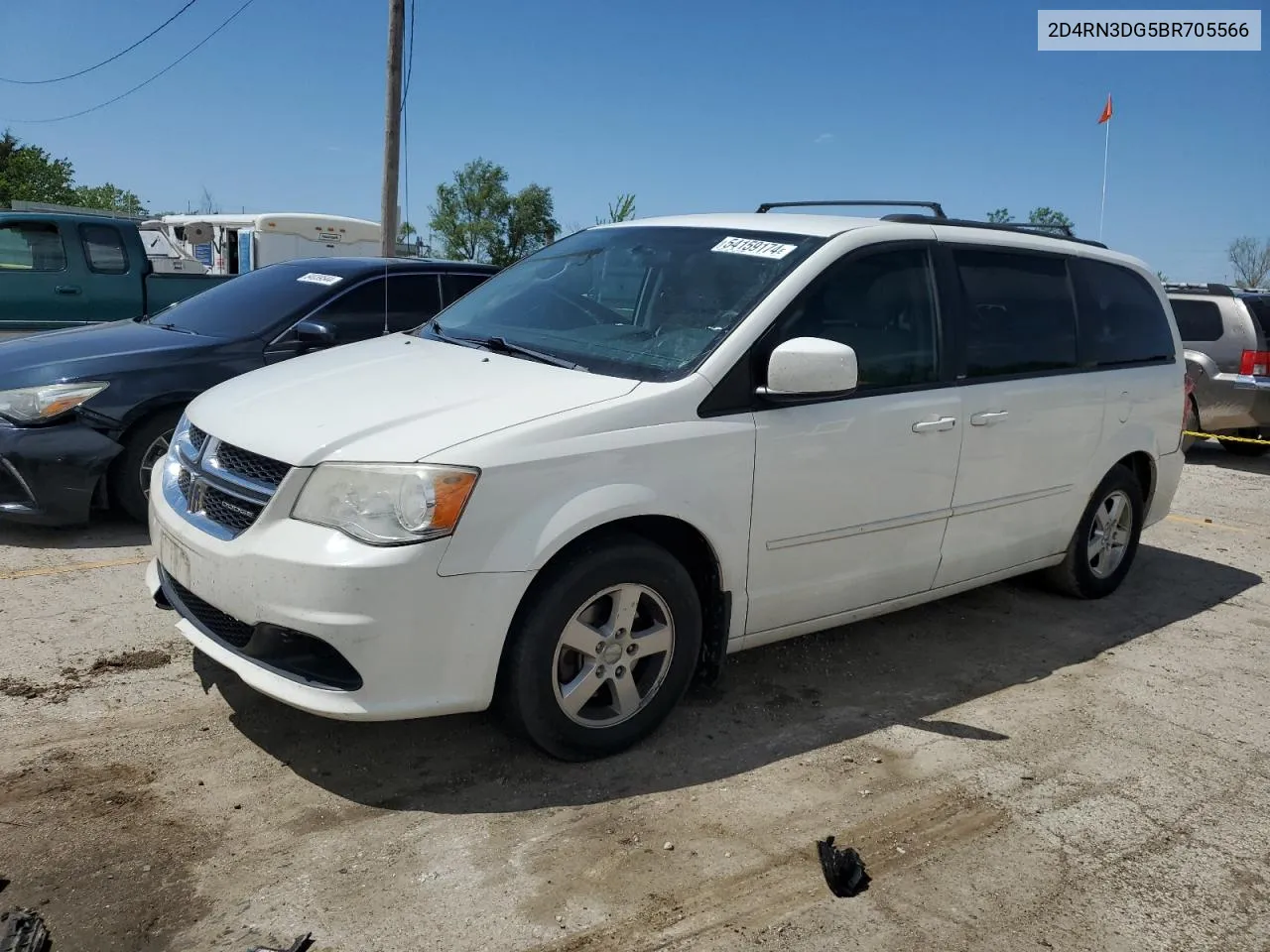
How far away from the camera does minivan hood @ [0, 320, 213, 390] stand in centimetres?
566

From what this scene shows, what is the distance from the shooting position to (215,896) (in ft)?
9.28

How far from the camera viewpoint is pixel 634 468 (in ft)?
11.3

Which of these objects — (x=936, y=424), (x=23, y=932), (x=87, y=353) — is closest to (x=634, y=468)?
(x=936, y=424)

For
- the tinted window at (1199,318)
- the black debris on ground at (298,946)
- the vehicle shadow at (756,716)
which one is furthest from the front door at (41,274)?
the tinted window at (1199,318)

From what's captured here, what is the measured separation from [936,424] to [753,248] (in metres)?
1.02

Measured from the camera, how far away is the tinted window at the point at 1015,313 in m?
4.69

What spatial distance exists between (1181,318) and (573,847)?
10912 millimetres

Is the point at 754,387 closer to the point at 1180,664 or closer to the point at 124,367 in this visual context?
the point at 1180,664

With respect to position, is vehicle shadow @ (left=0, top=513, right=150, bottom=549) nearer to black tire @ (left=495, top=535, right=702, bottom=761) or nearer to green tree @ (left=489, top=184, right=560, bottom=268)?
black tire @ (left=495, top=535, right=702, bottom=761)

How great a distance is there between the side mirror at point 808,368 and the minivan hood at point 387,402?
1.65 feet

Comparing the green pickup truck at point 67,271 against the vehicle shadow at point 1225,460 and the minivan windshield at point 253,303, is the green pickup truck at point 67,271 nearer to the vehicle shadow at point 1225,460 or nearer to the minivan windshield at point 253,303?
the minivan windshield at point 253,303

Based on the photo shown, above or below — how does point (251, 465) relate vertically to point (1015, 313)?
below

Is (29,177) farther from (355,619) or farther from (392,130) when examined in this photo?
(355,619)

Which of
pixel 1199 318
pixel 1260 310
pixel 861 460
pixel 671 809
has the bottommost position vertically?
→ pixel 671 809
